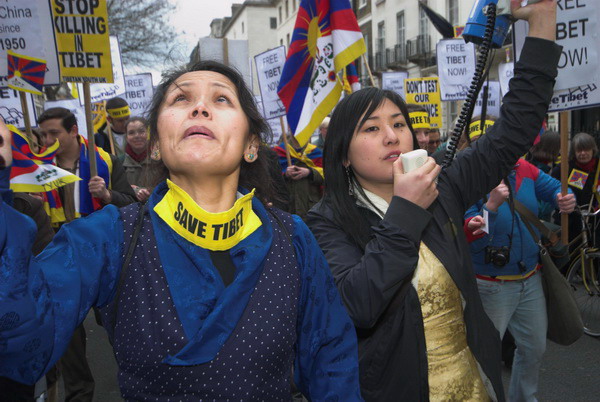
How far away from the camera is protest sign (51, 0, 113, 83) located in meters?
4.55

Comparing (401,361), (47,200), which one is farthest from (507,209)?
(47,200)

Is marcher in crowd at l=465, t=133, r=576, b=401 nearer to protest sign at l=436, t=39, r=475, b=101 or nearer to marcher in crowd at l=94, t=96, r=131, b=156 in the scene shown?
marcher in crowd at l=94, t=96, r=131, b=156

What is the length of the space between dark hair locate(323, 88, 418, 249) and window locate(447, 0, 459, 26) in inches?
966

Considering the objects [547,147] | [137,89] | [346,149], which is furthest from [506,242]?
[137,89]

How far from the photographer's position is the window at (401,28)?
31188 mm

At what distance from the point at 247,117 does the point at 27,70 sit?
3527mm

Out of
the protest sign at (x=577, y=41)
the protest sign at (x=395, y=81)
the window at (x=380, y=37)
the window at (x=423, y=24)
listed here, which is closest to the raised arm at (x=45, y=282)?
the protest sign at (x=577, y=41)

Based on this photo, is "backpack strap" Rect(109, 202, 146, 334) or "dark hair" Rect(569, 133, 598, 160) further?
"dark hair" Rect(569, 133, 598, 160)

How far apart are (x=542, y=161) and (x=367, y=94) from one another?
5369mm

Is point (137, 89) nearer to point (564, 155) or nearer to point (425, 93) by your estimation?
point (425, 93)

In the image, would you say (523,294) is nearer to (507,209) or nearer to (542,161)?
(507,209)

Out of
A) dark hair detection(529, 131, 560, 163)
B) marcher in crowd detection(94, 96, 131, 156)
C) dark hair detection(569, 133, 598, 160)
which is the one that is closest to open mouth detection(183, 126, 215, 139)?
dark hair detection(529, 131, 560, 163)

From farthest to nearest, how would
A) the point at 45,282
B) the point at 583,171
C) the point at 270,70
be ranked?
the point at 270,70 → the point at 583,171 → the point at 45,282

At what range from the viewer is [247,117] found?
1.65 meters
